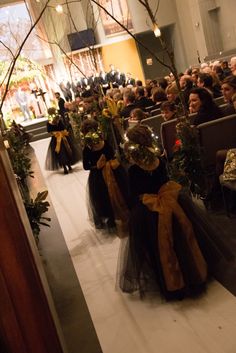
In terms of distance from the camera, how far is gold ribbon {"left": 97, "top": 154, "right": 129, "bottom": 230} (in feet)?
14.5

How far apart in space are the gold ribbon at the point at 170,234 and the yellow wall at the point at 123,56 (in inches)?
698

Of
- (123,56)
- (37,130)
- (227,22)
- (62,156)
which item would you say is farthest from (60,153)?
(123,56)

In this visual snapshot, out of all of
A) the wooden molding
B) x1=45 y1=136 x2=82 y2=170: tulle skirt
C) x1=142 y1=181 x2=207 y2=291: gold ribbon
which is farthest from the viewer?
x1=45 y1=136 x2=82 y2=170: tulle skirt

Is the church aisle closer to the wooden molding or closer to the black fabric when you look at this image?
the black fabric

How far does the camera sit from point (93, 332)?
2875 mm

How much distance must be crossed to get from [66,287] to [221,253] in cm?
137

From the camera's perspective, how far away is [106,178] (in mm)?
4445

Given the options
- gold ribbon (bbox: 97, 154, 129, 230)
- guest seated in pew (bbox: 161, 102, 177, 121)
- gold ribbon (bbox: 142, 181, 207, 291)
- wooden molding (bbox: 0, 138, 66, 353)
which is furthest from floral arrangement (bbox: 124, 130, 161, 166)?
wooden molding (bbox: 0, 138, 66, 353)

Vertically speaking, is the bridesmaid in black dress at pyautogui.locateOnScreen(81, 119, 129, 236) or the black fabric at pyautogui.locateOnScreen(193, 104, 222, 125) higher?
the black fabric at pyautogui.locateOnScreen(193, 104, 222, 125)

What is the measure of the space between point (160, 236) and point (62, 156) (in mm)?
5541

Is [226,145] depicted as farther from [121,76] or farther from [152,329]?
[121,76]

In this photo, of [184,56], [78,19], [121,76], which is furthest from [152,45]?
[121,76]

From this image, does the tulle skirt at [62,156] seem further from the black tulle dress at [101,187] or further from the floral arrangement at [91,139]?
the floral arrangement at [91,139]

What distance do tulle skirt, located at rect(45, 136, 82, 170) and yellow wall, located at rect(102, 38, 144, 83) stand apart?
38.8ft
